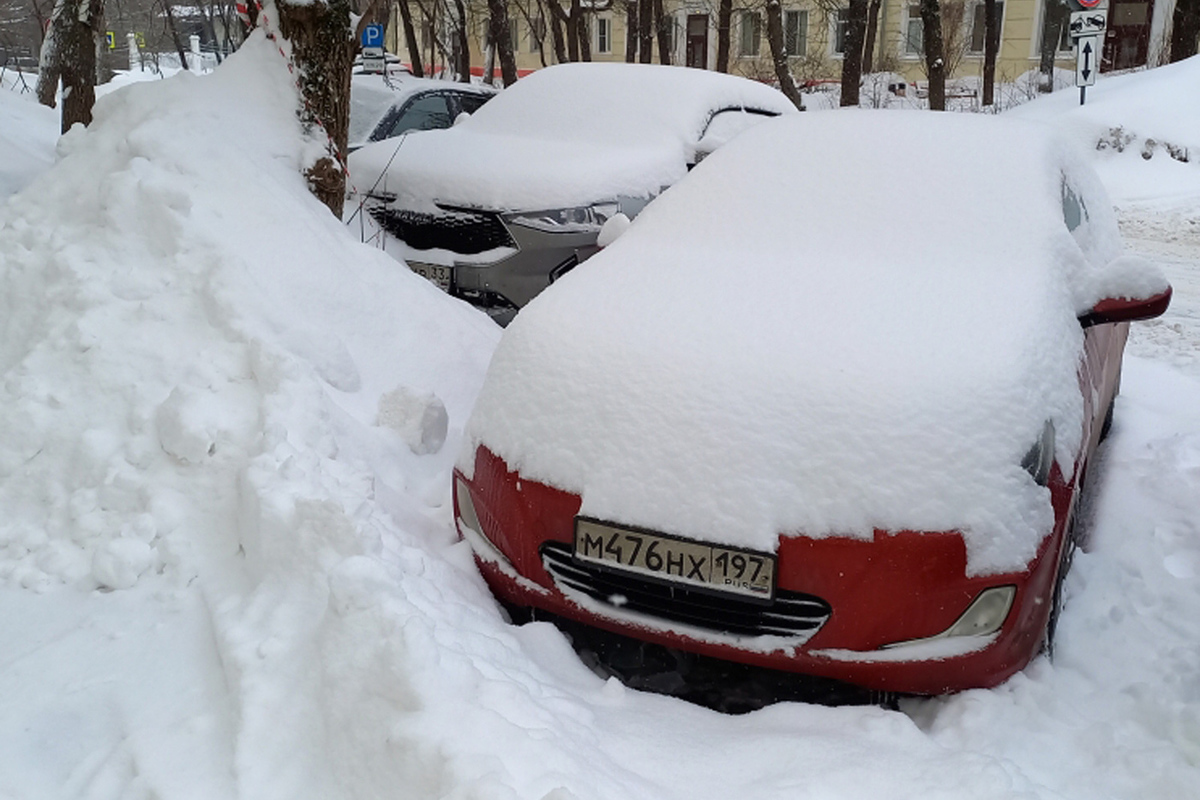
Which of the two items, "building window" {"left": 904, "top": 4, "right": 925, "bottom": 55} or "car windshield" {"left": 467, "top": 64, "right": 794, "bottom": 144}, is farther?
"building window" {"left": 904, "top": 4, "right": 925, "bottom": 55}

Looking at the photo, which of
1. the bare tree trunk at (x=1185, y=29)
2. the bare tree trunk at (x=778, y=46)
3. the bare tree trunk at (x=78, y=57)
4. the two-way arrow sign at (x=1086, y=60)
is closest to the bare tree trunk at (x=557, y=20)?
the bare tree trunk at (x=778, y=46)

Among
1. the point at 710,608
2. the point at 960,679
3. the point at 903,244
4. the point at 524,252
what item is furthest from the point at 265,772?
the point at 524,252

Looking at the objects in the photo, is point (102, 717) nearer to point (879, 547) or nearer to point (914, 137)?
point (879, 547)

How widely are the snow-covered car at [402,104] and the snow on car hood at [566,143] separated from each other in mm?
1166

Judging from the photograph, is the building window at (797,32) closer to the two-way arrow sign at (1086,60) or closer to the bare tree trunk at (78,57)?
the two-way arrow sign at (1086,60)

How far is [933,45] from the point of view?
1345cm

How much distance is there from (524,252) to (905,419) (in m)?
3.39

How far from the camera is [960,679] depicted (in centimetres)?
241

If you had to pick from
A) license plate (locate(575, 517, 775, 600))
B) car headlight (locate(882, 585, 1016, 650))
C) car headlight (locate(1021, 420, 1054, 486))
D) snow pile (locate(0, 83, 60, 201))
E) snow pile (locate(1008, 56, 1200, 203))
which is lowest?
snow pile (locate(1008, 56, 1200, 203))

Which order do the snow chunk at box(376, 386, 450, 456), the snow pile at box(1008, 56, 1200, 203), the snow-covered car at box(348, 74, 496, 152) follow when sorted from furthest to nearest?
the snow pile at box(1008, 56, 1200, 203)
the snow-covered car at box(348, 74, 496, 152)
the snow chunk at box(376, 386, 450, 456)

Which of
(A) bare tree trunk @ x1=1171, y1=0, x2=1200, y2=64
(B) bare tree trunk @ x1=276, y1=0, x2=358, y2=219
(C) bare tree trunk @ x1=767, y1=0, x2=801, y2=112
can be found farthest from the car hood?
(A) bare tree trunk @ x1=1171, y1=0, x2=1200, y2=64

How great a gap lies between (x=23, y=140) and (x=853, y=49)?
31.9ft

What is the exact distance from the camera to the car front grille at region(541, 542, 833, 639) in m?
2.38

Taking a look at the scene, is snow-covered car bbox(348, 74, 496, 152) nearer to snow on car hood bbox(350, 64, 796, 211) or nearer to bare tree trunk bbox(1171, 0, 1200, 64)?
snow on car hood bbox(350, 64, 796, 211)
